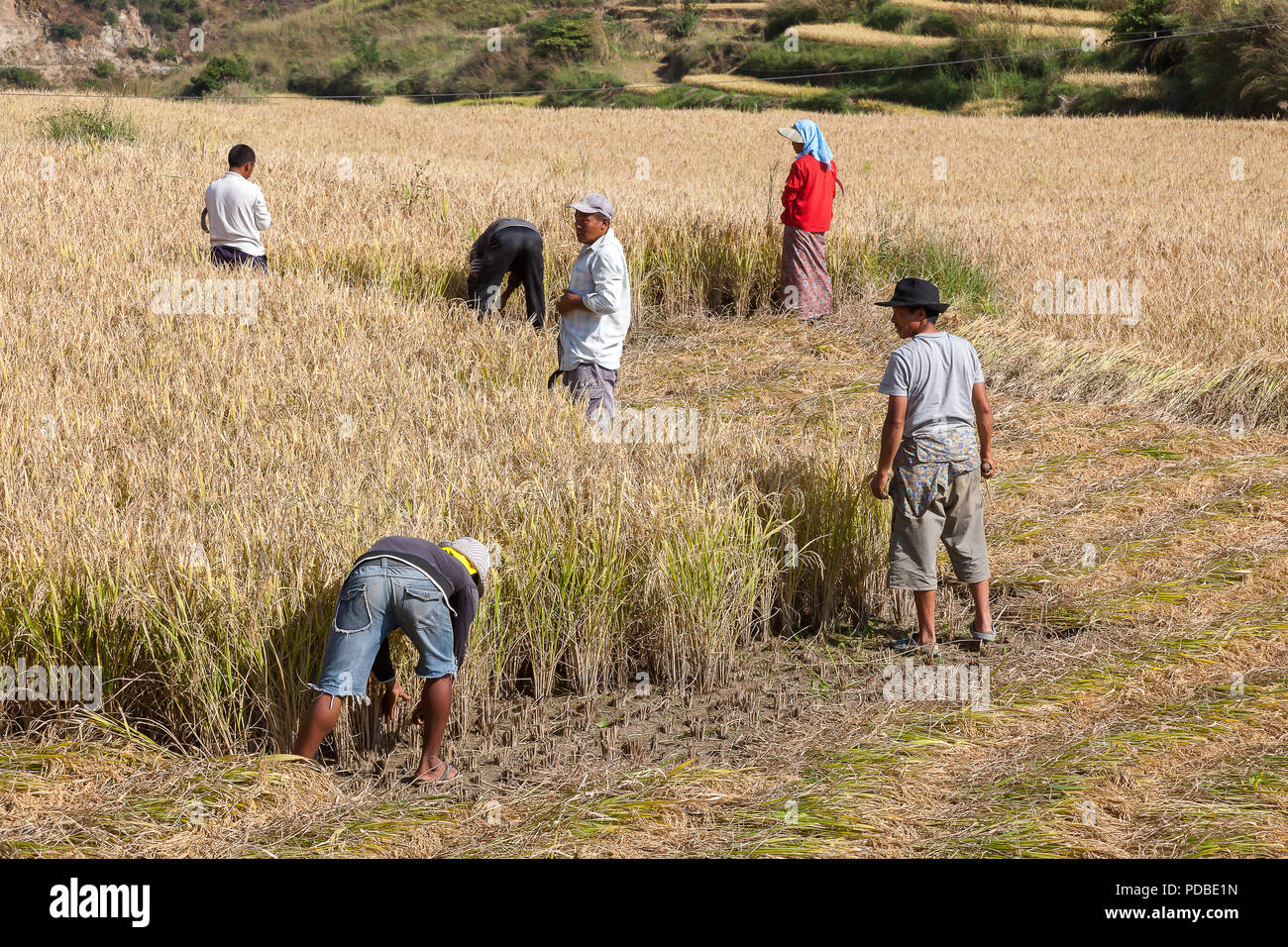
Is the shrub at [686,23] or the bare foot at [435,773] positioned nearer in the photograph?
the bare foot at [435,773]

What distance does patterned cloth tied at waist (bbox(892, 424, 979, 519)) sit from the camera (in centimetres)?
481

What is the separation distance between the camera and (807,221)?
9.55 m

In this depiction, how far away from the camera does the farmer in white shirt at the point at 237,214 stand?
28.0 ft

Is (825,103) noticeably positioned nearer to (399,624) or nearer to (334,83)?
(334,83)

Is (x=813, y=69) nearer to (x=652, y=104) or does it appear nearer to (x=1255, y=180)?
(x=652, y=104)

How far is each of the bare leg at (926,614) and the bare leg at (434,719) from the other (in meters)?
2.09

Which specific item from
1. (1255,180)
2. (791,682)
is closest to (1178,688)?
(791,682)

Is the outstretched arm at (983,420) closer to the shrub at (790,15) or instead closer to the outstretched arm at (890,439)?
the outstretched arm at (890,439)

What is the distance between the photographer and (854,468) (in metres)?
5.40

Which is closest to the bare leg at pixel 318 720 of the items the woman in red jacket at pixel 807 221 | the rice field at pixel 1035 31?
the woman in red jacket at pixel 807 221

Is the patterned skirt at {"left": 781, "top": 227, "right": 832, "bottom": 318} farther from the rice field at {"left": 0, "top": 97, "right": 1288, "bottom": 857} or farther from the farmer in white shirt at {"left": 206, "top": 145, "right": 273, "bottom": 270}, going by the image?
the farmer in white shirt at {"left": 206, "top": 145, "right": 273, "bottom": 270}

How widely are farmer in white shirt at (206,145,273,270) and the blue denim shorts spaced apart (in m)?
5.71

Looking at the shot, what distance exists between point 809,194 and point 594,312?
11.9 feet
